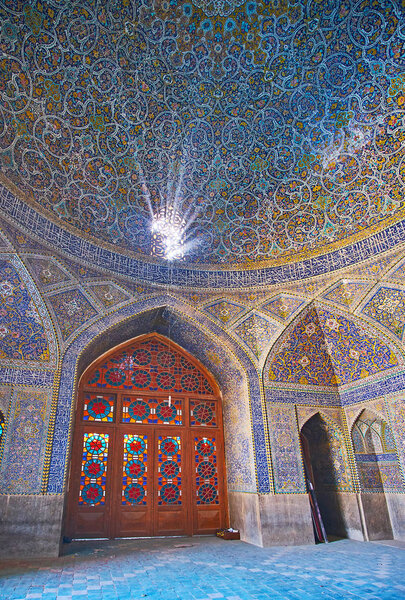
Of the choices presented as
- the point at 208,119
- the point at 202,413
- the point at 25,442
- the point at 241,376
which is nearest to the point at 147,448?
the point at 202,413

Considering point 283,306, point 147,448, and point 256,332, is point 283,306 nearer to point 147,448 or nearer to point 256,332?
point 256,332

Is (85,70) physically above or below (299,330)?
above

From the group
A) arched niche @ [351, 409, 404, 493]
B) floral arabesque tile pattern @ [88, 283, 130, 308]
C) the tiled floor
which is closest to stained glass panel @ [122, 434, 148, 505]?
the tiled floor

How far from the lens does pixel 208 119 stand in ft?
24.9

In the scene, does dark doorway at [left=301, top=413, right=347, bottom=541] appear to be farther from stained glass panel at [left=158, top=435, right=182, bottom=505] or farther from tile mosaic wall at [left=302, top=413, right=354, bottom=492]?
stained glass panel at [left=158, top=435, right=182, bottom=505]

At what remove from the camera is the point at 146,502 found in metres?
8.07

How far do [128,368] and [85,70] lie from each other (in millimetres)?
5639

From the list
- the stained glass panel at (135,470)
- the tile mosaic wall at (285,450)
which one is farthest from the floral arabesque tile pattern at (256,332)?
the stained glass panel at (135,470)

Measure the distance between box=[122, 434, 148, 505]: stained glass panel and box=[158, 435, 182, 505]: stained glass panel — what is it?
31cm

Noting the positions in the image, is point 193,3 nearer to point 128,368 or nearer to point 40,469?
point 128,368

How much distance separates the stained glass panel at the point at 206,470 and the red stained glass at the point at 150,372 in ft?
3.58

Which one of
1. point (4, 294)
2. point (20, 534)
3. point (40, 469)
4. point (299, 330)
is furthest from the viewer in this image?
→ point (299, 330)

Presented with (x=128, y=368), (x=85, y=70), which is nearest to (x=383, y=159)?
(x=85, y=70)

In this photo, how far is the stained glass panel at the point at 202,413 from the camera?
29.6ft
